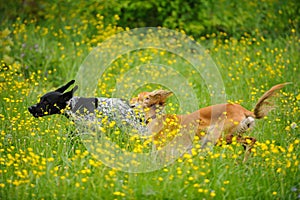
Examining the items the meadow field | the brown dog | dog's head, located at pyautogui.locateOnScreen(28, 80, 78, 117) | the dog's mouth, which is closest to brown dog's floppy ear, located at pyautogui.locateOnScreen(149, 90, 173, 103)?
the brown dog

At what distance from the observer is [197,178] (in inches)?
149

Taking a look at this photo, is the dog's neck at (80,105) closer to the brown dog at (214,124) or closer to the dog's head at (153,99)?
the dog's head at (153,99)

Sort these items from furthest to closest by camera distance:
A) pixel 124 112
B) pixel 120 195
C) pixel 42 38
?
pixel 42 38, pixel 124 112, pixel 120 195

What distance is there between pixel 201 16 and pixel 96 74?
110 inches

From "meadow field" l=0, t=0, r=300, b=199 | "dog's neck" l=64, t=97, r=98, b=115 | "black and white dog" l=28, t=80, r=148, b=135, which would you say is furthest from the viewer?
"dog's neck" l=64, t=97, r=98, b=115

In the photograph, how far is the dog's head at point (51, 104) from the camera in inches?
191

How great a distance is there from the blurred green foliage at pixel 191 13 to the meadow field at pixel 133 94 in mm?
23

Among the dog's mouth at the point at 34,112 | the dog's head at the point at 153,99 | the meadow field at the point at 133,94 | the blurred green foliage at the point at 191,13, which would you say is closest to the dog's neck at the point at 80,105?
the meadow field at the point at 133,94

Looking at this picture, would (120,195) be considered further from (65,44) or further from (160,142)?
(65,44)

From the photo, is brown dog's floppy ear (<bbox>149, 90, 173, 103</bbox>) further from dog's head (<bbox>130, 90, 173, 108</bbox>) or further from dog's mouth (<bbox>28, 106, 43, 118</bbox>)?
dog's mouth (<bbox>28, 106, 43, 118</bbox>)

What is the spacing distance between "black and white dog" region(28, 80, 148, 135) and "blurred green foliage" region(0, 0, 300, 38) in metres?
3.89

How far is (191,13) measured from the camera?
882cm

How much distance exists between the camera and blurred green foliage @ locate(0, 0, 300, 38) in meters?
8.69

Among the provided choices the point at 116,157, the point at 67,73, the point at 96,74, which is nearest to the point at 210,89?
the point at 96,74
